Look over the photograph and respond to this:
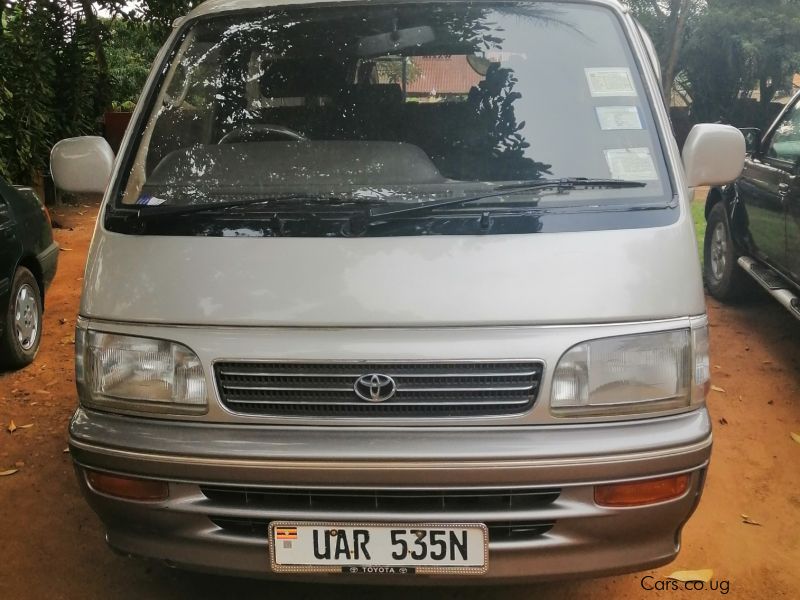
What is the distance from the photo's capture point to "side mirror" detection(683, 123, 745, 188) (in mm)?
2975

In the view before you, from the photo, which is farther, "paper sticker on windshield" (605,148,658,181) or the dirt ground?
the dirt ground

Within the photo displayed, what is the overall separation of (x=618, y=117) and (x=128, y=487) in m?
1.98

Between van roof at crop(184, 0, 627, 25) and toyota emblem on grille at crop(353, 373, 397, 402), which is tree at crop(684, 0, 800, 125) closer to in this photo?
van roof at crop(184, 0, 627, 25)

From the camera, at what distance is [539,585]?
9.87ft

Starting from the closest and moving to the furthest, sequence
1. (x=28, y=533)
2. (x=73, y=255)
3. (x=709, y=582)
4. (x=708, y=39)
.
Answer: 1. (x=709, y=582)
2. (x=28, y=533)
3. (x=73, y=255)
4. (x=708, y=39)

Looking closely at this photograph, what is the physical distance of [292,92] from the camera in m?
3.15

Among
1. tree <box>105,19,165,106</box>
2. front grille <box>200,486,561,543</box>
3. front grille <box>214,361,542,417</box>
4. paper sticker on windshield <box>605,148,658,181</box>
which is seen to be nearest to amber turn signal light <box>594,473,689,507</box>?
front grille <box>200,486,561,543</box>

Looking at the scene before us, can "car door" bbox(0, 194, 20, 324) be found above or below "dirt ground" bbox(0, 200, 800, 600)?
above

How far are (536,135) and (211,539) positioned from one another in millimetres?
1656

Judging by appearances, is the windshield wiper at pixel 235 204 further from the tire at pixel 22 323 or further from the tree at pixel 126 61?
the tree at pixel 126 61

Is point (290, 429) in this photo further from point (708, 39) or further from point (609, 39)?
point (708, 39)

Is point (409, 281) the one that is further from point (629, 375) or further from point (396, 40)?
point (396, 40)

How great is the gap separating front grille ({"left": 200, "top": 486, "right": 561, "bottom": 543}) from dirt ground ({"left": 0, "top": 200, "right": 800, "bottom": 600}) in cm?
79

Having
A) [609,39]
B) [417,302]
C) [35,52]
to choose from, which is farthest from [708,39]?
[417,302]
